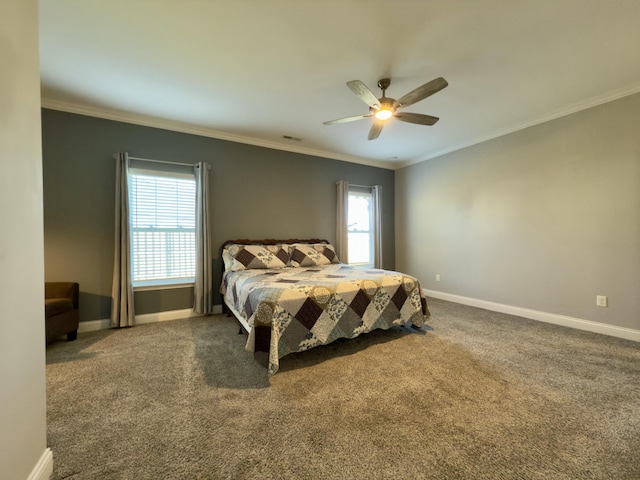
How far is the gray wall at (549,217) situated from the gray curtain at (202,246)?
3791 millimetres

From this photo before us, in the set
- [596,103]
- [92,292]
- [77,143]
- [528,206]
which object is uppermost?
[596,103]

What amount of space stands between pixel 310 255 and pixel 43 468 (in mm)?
3089

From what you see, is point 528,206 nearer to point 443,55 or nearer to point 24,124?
point 443,55

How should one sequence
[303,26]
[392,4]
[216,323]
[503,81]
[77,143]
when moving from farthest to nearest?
[216,323] → [77,143] → [503,81] → [303,26] → [392,4]

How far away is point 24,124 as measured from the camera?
106 centimetres

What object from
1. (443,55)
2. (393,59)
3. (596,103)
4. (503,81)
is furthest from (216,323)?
(596,103)

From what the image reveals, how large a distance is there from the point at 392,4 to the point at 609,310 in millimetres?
3719

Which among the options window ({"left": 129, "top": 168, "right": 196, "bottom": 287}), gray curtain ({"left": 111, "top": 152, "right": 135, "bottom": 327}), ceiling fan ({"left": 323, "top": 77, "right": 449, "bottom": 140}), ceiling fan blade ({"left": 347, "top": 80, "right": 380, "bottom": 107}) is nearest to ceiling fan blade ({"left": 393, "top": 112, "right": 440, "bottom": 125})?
ceiling fan ({"left": 323, "top": 77, "right": 449, "bottom": 140})

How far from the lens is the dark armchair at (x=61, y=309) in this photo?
8.00 ft

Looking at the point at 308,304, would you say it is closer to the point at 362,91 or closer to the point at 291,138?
the point at 362,91

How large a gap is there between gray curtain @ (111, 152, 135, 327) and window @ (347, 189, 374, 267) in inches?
135

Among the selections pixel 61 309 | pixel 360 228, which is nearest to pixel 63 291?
pixel 61 309

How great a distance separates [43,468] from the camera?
1.13 m

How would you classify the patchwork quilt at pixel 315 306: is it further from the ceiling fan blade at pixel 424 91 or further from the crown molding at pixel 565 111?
the crown molding at pixel 565 111
